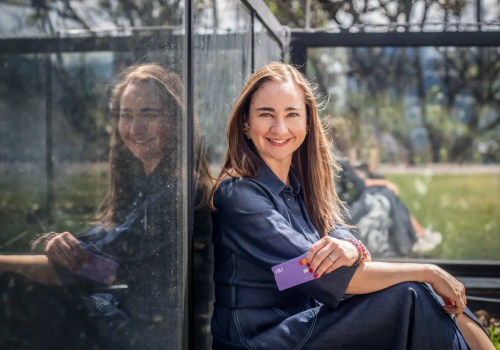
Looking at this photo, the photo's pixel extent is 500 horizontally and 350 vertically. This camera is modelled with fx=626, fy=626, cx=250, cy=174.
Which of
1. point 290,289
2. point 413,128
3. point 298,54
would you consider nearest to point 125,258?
point 290,289

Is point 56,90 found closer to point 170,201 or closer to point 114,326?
point 114,326

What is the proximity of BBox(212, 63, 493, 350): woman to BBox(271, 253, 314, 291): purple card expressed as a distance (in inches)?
1.1

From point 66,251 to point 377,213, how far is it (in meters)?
4.44

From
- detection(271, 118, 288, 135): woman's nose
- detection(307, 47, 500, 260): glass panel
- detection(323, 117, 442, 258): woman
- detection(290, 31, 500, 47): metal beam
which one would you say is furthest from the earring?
detection(307, 47, 500, 260): glass panel

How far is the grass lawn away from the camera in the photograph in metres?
1.04

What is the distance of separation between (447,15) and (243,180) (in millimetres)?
4717

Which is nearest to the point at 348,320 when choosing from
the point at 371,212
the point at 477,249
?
the point at 371,212

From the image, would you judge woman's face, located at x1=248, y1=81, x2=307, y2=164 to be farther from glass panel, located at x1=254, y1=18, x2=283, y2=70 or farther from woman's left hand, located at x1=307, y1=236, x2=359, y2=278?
glass panel, located at x1=254, y1=18, x2=283, y2=70

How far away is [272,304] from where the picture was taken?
7.11 ft

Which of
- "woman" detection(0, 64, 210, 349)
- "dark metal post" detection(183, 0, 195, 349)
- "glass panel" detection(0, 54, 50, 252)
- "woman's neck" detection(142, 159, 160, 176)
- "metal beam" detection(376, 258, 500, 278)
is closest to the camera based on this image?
A: "glass panel" detection(0, 54, 50, 252)

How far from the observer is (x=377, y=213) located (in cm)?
540

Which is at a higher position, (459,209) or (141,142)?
(141,142)

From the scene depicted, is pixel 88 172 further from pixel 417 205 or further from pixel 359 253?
pixel 417 205

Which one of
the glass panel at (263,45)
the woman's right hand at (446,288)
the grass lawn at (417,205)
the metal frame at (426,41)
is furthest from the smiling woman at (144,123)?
the metal frame at (426,41)
